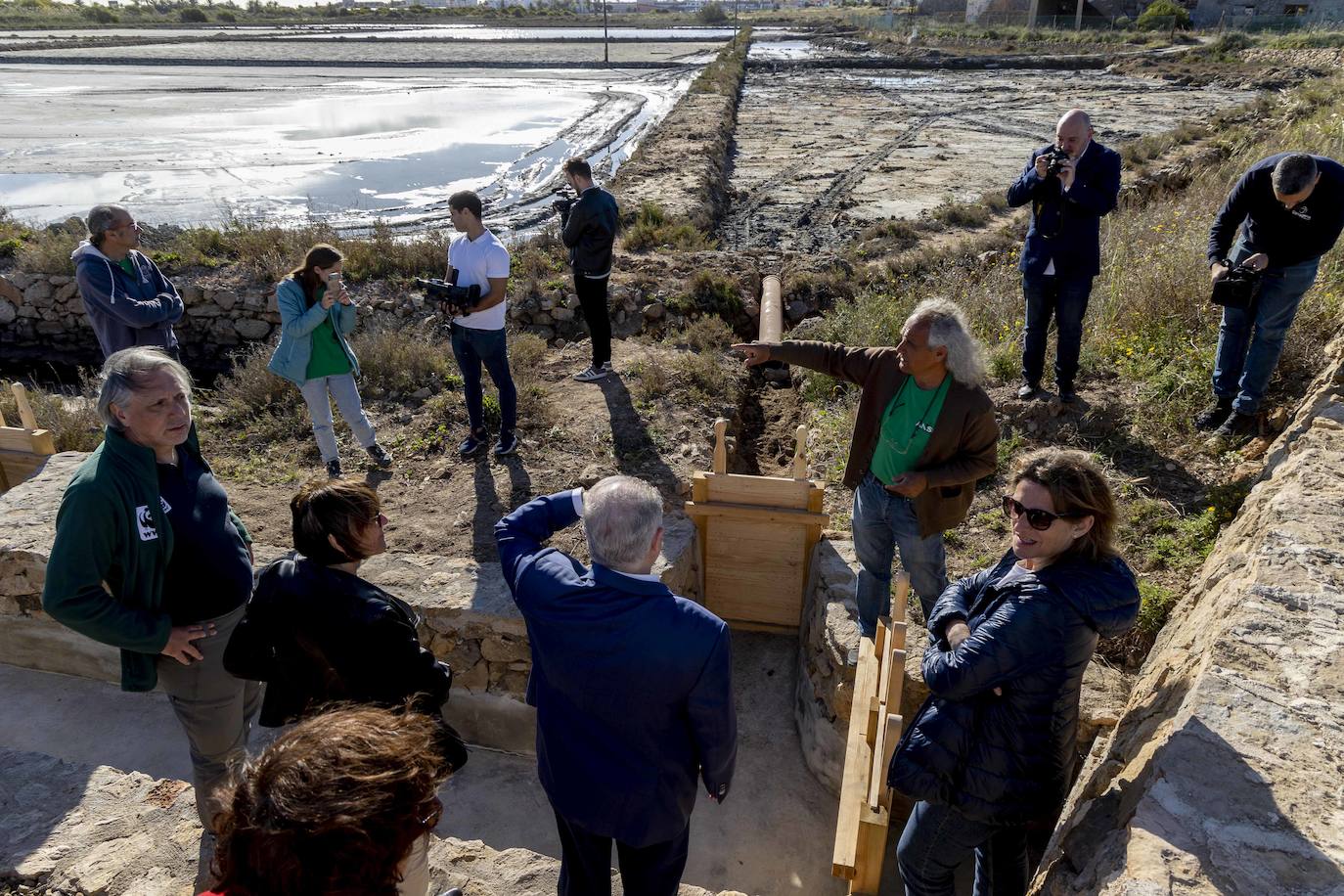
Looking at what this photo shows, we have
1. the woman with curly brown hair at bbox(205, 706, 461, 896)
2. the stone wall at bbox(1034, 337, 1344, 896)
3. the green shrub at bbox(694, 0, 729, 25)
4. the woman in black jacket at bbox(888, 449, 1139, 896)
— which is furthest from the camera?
the green shrub at bbox(694, 0, 729, 25)

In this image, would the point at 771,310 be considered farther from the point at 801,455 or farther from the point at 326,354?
the point at 326,354

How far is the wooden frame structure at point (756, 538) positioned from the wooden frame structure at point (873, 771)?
1574 millimetres

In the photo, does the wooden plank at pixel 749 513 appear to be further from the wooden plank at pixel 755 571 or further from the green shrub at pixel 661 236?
the green shrub at pixel 661 236

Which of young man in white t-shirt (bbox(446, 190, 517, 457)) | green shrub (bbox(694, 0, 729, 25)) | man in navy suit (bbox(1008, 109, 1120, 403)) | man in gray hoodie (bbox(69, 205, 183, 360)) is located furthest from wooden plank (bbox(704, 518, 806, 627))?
green shrub (bbox(694, 0, 729, 25))

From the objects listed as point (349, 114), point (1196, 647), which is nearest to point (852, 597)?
point (1196, 647)

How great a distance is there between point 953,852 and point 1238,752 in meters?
0.92

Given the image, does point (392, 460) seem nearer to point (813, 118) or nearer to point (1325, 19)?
point (813, 118)

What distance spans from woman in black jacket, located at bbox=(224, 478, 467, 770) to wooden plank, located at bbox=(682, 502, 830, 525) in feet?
8.55

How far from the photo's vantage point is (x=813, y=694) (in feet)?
15.5

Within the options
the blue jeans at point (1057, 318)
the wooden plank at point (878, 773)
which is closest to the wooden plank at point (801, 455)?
the wooden plank at point (878, 773)

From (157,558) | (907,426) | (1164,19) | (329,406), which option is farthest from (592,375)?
(1164,19)

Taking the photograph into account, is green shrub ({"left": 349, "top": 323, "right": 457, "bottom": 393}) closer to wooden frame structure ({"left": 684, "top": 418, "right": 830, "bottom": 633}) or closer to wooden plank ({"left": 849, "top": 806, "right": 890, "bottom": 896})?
wooden frame structure ({"left": 684, "top": 418, "right": 830, "bottom": 633})

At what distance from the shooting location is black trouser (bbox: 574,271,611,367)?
270 inches

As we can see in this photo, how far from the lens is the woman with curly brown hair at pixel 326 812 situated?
53.4 inches
